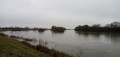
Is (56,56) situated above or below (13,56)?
below

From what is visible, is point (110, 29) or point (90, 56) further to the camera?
point (110, 29)

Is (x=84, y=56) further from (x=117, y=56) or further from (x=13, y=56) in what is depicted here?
(x=13, y=56)

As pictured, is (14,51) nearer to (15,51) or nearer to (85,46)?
(15,51)

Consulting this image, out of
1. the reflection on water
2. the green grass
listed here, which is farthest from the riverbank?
the reflection on water

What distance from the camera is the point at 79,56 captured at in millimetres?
11219

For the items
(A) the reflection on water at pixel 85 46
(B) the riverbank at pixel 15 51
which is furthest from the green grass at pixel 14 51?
(A) the reflection on water at pixel 85 46

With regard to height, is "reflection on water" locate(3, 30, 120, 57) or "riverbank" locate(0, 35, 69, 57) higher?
"riverbank" locate(0, 35, 69, 57)

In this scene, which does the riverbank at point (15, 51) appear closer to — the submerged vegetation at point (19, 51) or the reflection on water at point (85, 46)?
the submerged vegetation at point (19, 51)

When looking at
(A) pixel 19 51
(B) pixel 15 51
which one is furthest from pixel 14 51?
(A) pixel 19 51

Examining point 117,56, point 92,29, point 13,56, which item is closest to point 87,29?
point 92,29

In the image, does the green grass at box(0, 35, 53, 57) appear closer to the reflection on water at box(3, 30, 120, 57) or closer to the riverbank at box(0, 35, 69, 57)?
the riverbank at box(0, 35, 69, 57)

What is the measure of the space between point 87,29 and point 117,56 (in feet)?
248

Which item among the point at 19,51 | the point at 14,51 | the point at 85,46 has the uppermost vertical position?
the point at 14,51

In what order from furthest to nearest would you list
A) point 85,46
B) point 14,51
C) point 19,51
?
1. point 85,46
2. point 19,51
3. point 14,51
